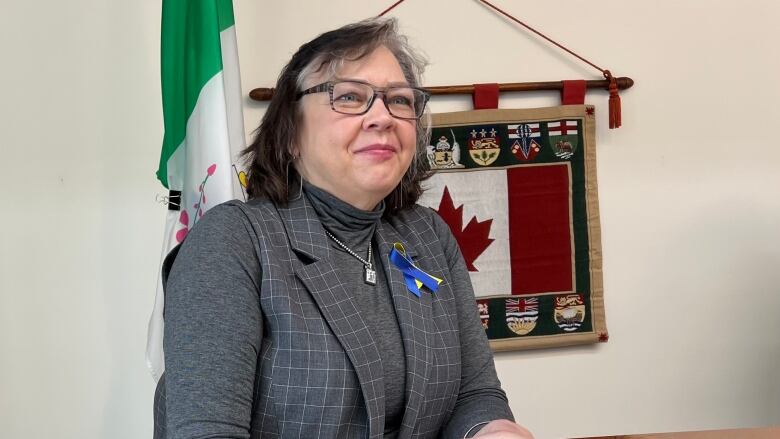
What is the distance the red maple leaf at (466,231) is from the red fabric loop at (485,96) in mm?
285

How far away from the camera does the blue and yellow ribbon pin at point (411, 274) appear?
4.78ft

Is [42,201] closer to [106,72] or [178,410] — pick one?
[106,72]

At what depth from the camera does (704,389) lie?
2684 millimetres

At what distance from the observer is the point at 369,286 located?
4.64 feet

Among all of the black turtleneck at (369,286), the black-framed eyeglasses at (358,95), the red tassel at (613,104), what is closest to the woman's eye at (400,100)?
Answer: the black-framed eyeglasses at (358,95)

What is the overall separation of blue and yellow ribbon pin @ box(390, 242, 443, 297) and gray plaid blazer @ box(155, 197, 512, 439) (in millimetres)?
15

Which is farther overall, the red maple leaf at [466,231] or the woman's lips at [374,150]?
the red maple leaf at [466,231]

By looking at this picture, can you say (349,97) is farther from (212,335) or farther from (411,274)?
(212,335)

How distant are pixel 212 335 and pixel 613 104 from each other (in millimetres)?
1737

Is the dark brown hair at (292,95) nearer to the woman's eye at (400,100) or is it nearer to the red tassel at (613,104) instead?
the woman's eye at (400,100)

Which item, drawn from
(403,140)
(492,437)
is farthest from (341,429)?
(403,140)

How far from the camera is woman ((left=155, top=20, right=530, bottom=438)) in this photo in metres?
1.18

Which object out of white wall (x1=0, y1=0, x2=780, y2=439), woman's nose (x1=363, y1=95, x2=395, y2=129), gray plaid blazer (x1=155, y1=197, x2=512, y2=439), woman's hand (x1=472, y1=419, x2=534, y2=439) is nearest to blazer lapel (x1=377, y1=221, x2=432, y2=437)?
gray plaid blazer (x1=155, y1=197, x2=512, y2=439)

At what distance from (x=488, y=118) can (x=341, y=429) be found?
4.76ft
